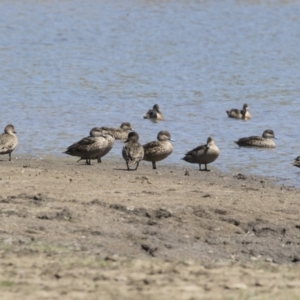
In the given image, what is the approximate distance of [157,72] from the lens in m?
29.8

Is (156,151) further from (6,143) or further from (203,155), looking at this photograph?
(6,143)

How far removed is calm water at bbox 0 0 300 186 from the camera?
64.7ft

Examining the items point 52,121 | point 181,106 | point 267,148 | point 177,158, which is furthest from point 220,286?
point 181,106

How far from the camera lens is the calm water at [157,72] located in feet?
64.7

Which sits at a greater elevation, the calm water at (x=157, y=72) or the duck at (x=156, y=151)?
the calm water at (x=157, y=72)

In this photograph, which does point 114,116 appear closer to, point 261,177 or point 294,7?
point 261,177

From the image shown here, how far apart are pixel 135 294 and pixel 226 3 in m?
44.2

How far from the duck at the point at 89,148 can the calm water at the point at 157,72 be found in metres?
1.21

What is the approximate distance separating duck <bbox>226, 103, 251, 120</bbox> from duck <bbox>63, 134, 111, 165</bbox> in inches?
237

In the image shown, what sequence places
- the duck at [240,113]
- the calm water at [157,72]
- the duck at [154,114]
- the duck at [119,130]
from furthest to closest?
the duck at [240,113], the duck at [154,114], the calm water at [157,72], the duck at [119,130]

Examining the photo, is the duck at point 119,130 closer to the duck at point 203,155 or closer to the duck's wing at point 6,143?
the duck's wing at point 6,143

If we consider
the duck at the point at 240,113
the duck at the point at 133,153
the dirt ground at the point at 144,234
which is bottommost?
the dirt ground at the point at 144,234

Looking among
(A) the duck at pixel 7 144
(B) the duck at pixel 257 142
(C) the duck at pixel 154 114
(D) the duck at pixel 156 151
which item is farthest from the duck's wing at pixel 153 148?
(C) the duck at pixel 154 114

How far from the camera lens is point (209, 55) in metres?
34.3
